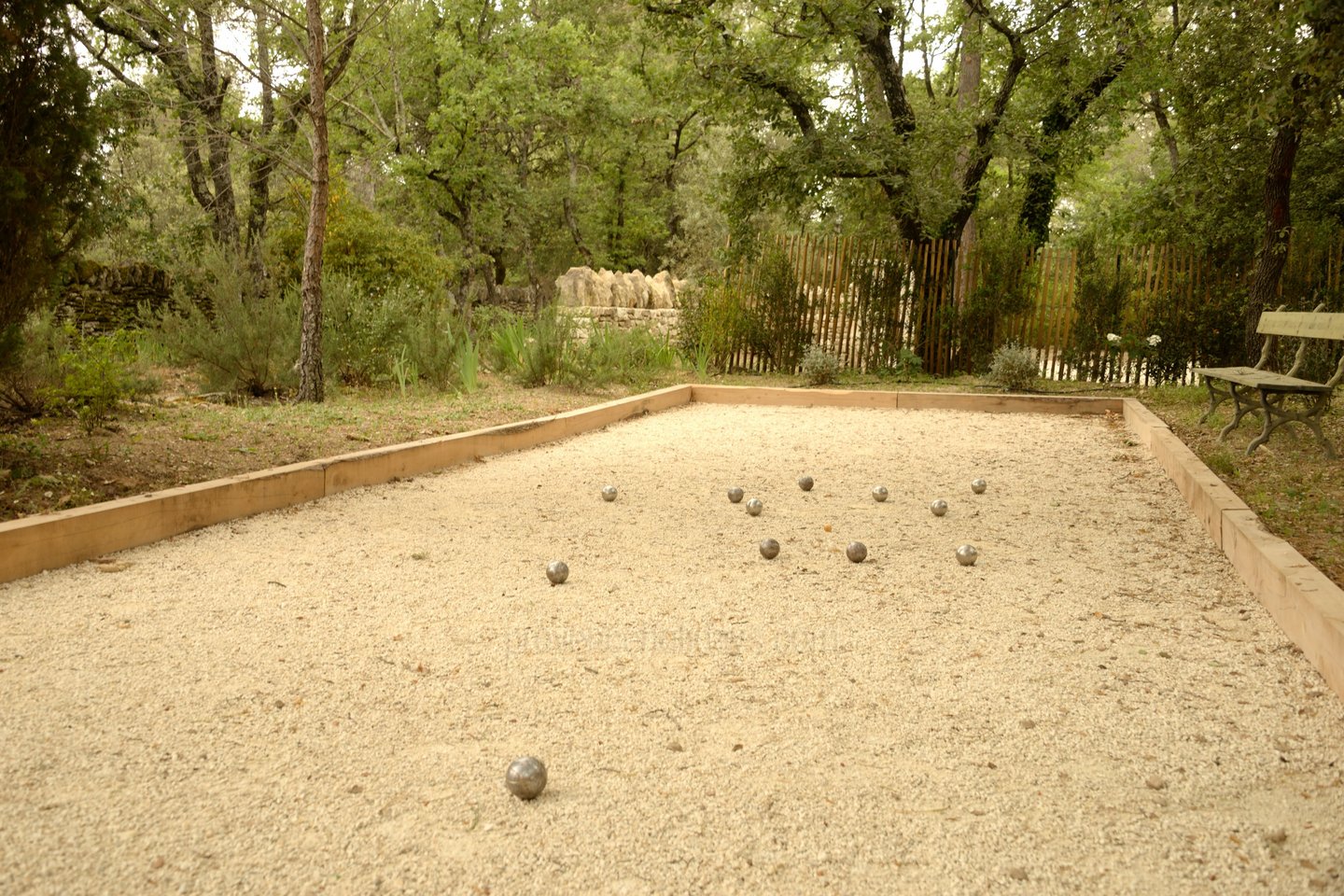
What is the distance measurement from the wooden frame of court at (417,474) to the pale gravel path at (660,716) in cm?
12

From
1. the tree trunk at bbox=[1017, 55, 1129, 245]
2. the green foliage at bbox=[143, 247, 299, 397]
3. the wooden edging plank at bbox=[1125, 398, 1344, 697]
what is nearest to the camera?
the wooden edging plank at bbox=[1125, 398, 1344, 697]

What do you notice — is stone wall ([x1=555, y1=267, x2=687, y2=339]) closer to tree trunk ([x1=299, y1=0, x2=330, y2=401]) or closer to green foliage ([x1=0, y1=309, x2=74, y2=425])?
tree trunk ([x1=299, y1=0, x2=330, y2=401])

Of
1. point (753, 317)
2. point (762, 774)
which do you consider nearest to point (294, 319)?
point (753, 317)

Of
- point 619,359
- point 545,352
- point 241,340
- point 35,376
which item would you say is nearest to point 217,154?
point 241,340

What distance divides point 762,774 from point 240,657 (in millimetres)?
1619

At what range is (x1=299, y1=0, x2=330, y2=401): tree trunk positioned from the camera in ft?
23.3

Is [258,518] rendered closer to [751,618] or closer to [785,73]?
[751,618]

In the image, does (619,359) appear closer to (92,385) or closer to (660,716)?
(92,385)

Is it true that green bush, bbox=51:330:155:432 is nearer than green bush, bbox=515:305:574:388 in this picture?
Yes

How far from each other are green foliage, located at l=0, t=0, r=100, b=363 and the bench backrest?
7.02 meters

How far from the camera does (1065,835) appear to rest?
6.23 feet

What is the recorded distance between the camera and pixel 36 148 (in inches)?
163

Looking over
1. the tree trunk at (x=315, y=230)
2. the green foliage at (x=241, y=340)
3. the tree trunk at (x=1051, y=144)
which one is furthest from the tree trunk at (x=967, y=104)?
the green foliage at (x=241, y=340)

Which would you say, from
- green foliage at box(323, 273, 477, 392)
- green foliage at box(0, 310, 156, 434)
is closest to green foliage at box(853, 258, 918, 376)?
green foliage at box(323, 273, 477, 392)
